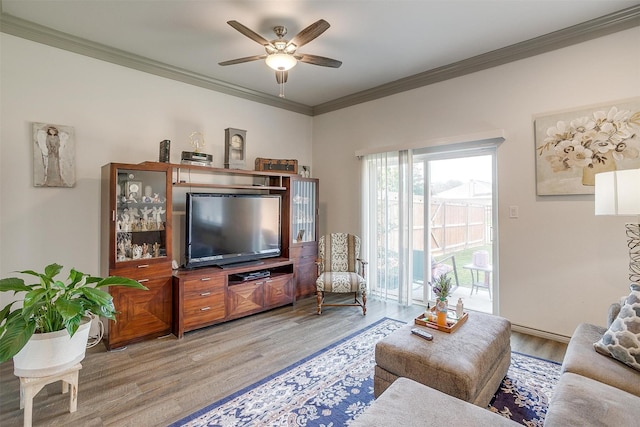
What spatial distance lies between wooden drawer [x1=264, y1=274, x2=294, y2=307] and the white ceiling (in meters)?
2.63

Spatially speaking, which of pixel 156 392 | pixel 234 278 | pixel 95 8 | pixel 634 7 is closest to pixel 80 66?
pixel 95 8

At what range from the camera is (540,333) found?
124 inches

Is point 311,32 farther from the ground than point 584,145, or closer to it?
farther from the ground

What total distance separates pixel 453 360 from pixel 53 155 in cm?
377

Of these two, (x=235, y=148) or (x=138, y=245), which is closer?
(x=138, y=245)

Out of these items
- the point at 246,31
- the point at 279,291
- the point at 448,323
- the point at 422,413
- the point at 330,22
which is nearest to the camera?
the point at 422,413

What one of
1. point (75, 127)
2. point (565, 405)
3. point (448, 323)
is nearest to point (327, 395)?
point (448, 323)

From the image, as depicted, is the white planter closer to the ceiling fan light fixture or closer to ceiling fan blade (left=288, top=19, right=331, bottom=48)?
the ceiling fan light fixture

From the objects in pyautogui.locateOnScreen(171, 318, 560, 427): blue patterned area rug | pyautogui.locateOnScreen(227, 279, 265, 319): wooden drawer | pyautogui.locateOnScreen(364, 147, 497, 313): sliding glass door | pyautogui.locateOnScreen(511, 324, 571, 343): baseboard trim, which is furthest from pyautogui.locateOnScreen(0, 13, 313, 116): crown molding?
pyautogui.locateOnScreen(511, 324, 571, 343): baseboard trim

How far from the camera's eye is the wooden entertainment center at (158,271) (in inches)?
114

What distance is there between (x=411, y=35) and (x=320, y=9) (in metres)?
0.98

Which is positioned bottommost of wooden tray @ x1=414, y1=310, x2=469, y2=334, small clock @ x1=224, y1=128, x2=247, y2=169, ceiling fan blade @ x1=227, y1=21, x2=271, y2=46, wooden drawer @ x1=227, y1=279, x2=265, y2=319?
wooden drawer @ x1=227, y1=279, x2=265, y2=319

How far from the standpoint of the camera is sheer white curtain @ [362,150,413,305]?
4172 millimetres

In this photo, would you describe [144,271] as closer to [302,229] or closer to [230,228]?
[230,228]
